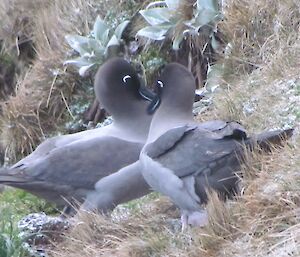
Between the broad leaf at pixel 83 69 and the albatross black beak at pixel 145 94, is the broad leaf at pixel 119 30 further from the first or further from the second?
the albatross black beak at pixel 145 94

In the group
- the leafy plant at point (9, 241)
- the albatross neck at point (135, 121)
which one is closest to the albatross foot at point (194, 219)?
the leafy plant at point (9, 241)

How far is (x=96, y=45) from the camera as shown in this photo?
9.22 m

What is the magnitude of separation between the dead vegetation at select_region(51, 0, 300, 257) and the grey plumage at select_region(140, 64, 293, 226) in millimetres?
129

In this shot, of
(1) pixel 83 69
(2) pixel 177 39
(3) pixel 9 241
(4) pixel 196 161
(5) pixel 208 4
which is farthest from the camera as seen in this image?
(1) pixel 83 69

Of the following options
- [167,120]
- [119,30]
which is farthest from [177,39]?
[167,120]

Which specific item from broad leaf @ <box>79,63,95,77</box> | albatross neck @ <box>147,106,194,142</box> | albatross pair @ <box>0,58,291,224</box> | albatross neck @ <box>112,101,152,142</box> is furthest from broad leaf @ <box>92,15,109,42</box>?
albatross neck @ <box>147,106,194,142</box>

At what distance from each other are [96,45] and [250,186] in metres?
4.09

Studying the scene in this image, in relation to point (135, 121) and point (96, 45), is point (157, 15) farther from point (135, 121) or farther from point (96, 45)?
point (135, 121)

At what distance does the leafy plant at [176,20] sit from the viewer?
8.43 m

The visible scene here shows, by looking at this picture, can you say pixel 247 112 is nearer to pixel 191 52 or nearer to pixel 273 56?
pixel 273 56

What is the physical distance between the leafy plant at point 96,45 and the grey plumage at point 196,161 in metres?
3.32

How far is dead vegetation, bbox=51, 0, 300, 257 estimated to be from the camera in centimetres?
513

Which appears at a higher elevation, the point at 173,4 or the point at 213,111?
the point at 173,4

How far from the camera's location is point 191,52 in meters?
8.90
